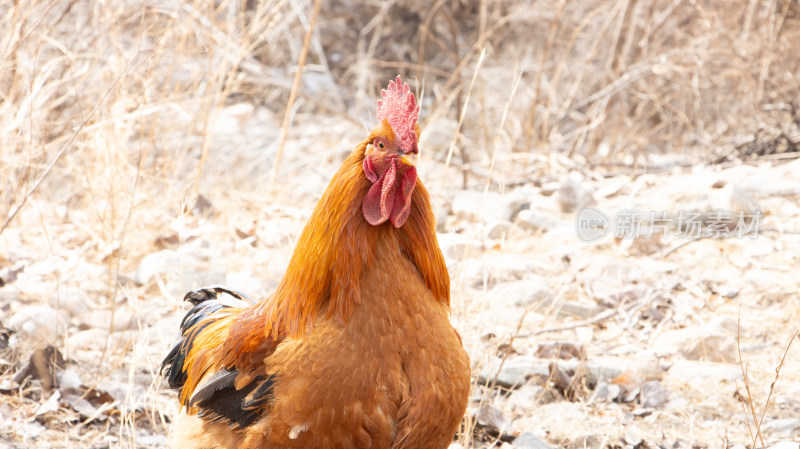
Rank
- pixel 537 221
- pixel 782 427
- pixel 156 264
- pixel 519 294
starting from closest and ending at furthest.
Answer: pixel 782 427 → pixel 519 294 → pixel 156 264 → pixel 537 221

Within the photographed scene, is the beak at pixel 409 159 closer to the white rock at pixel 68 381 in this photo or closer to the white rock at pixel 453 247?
the white rock at pixel 68 381

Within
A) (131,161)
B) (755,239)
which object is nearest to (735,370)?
(755,239)

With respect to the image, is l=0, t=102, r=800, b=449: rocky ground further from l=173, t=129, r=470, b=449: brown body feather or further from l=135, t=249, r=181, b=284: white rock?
l=173, t=129, r=470, b=449: brown body feather

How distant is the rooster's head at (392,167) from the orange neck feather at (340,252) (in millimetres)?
43

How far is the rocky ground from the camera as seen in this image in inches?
149

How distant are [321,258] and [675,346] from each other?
114 inches

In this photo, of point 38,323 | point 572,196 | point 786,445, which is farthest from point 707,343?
point 38,323

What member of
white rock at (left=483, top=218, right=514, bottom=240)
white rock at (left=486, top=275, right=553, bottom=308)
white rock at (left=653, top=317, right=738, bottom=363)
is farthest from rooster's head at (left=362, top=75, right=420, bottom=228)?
white rock at (left=483, top=218, right=514, bottom=240)

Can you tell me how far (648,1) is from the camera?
10.1 meters

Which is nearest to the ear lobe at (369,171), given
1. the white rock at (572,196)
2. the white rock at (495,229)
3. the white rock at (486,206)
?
the white rock at (495,229)

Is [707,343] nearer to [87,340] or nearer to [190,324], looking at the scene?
[190,324]

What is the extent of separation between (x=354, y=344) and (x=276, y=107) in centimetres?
945

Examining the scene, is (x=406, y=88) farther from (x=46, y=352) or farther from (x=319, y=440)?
(x=46, y=352)

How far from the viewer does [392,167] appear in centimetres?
247
